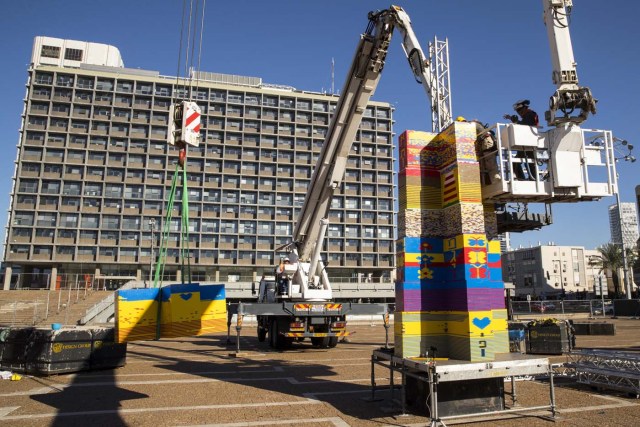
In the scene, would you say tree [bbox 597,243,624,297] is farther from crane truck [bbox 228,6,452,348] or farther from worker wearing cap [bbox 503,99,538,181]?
worker wearing cap [bbox 503,99,538,181]

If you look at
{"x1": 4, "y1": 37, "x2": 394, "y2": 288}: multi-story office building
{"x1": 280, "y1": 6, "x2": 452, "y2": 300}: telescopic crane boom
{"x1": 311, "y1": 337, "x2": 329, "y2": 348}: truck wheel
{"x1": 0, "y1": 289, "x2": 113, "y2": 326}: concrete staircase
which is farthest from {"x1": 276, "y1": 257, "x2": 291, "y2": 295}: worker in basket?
{"x1": 4, "y1": 37, "x2": 394, "y2": 288}: multi-story office building

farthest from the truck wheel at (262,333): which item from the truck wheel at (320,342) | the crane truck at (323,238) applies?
the truck wheel at (320,342)

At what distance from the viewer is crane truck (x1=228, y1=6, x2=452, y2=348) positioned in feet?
46.1

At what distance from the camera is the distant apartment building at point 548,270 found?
120 metres

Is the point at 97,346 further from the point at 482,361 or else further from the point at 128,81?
the point at 128,81

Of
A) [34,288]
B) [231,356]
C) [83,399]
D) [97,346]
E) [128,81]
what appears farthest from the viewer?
[128,81]

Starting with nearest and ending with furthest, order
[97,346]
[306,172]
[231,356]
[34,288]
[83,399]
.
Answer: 1. [83,399]
2. [97,346]
3. [231,356]
4. [34,288]
5. [306,172]

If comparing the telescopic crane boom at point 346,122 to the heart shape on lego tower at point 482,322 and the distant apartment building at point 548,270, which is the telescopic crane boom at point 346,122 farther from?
the distant apartment building at point 548,270

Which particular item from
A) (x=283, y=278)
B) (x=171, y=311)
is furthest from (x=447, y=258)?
(x=283, y=278)

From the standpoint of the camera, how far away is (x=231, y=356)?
15.8m

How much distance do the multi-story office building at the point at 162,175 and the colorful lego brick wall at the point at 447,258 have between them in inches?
2340

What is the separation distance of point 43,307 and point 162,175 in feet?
109

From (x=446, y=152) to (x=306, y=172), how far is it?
6562 cm

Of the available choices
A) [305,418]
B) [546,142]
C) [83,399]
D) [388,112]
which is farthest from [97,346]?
[388,112]
